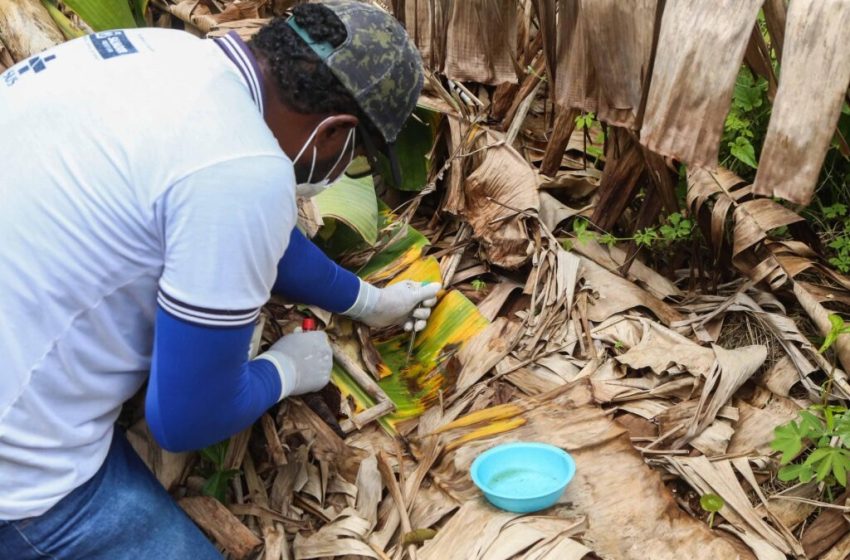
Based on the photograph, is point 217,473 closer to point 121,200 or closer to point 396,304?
point 396,304

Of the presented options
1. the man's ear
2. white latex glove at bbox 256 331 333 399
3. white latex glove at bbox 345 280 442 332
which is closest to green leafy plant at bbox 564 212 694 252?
white latex glove at bbox 345 280 442 332

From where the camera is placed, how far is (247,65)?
146 cm

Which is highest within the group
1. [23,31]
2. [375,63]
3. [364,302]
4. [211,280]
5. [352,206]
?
[375,63]

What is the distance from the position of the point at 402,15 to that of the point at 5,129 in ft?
4.73

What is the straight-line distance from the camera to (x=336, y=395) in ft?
6.92

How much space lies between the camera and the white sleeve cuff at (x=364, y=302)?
7.25 feet

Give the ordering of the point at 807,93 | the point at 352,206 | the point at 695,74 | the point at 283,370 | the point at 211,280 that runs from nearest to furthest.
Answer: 1. the point at 211,280
2. the point at 807,93
3. the point at 695,74
4. the point at 283,370
5. the point at 352,206

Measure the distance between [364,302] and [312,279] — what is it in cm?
19

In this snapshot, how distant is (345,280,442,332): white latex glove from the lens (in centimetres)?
223

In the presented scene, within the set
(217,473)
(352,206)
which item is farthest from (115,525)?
(352,206)

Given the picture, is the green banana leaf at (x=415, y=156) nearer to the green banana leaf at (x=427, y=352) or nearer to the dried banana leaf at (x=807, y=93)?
the green banana leaf at (x=427, y=352)

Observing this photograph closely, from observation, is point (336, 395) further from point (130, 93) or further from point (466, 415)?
point (130, 93)

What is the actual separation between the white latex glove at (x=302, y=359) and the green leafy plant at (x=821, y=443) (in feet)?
3.27

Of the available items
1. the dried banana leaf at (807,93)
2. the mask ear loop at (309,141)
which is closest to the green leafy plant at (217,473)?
the mask ear loop at (309,141)
